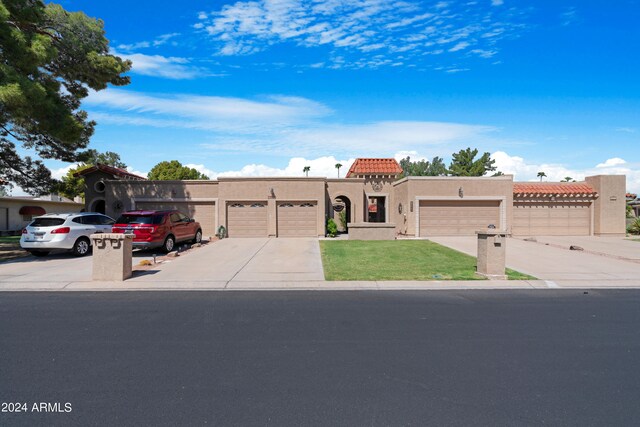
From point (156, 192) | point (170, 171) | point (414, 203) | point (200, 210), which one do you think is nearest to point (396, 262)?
point (414, 203)

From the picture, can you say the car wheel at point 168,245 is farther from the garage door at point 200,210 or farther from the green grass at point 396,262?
the garage door at point 200,210

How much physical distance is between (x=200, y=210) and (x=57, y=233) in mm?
9687

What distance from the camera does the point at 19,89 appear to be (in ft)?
42.6

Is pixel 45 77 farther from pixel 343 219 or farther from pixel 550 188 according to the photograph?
pixel 550 188

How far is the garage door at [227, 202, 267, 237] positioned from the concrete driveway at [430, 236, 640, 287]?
9982 millimetres

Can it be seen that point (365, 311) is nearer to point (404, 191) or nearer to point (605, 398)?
point (605, 398)

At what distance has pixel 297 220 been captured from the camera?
23.5 m

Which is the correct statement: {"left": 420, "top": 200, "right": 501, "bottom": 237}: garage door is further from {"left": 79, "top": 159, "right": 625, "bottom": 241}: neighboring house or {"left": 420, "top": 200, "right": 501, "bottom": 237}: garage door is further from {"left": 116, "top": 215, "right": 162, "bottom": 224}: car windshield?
{"left": 116, "top": 215, "right": 162, "bottom": 224}: car windshield

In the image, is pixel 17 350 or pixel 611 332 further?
pixel 611 332

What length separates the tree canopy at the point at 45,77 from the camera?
1398 centimetres

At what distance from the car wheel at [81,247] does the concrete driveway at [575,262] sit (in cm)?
1482

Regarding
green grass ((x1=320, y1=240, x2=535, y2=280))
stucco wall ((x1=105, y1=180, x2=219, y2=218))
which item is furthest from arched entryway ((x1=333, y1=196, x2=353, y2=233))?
stucco wall ((x1=105, y1=180, x2=219, y2=218))

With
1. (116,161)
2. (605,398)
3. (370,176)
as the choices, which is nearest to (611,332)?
(605,398)

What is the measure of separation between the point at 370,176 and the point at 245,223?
9.16 m
